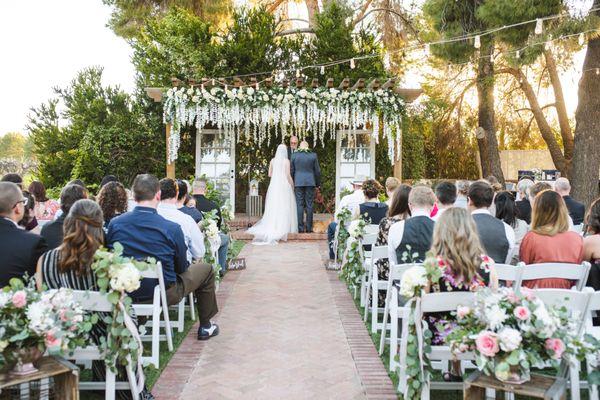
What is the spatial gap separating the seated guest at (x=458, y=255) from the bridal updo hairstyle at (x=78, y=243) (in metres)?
1.90

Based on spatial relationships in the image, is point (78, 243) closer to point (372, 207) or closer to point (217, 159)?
point (372, 207)

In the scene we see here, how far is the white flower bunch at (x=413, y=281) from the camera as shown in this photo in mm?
2863

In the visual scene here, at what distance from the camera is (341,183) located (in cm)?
1248

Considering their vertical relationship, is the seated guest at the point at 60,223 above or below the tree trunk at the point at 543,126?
below

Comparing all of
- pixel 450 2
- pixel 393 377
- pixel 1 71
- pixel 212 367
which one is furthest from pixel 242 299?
pixel 1 71

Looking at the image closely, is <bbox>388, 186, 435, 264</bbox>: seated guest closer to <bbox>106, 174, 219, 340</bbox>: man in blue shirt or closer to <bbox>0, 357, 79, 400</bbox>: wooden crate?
<bbox>106, 174, 219, 340</bbox>: man in blue shirt

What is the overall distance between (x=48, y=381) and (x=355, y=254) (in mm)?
3526

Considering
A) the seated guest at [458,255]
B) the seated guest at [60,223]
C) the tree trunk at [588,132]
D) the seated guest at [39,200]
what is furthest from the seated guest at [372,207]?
the tree trunk at [588,132]

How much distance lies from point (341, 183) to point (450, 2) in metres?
4.28

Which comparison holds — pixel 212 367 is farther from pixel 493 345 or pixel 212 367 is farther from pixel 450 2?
pixel 450 2

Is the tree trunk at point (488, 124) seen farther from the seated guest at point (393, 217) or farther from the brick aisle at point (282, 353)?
the seated guest at point (393, 217)

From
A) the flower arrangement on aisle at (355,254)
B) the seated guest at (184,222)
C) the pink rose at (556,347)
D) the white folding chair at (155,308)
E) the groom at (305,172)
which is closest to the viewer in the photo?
the pink rose at (556,347)

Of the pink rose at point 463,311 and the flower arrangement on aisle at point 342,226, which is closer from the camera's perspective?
the pink rose at point 463,311

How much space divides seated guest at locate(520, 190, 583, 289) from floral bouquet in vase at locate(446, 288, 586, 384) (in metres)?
1.22
